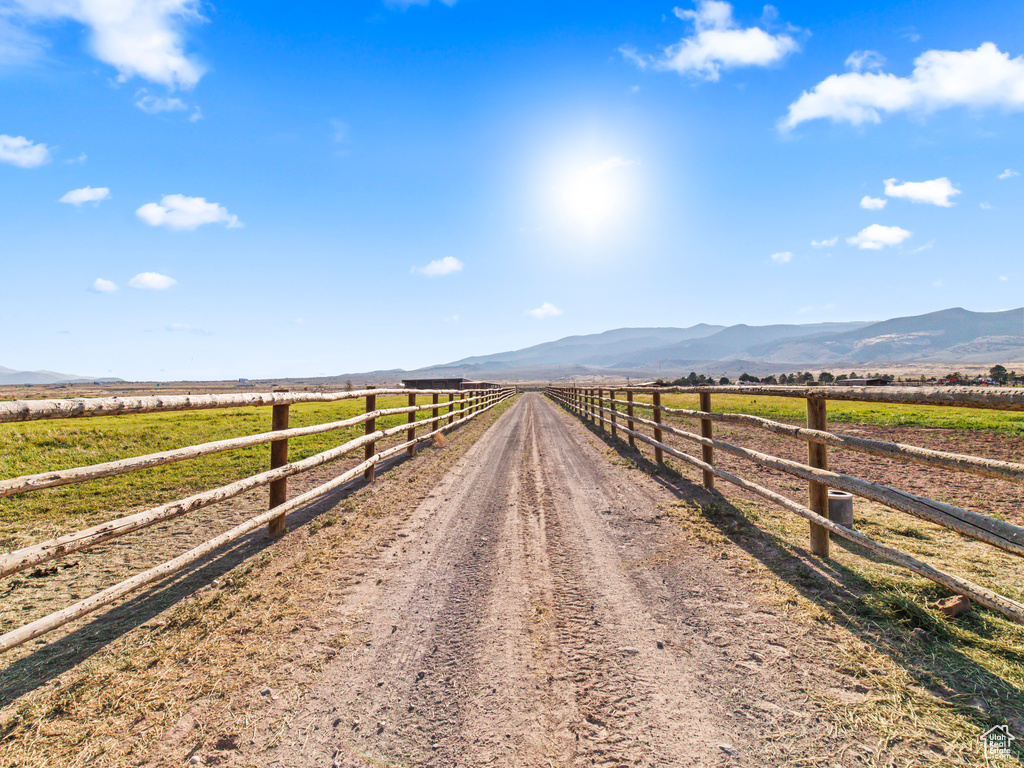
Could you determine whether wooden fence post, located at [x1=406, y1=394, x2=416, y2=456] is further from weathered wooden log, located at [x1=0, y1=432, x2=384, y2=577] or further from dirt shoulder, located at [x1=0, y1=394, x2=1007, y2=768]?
weathered wooden log, located at [x1=0, y1=432, x2=384, y2=577]

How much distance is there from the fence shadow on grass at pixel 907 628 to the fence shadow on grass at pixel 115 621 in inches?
182

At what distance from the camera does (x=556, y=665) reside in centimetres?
247

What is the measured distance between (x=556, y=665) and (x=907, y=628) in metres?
2.23

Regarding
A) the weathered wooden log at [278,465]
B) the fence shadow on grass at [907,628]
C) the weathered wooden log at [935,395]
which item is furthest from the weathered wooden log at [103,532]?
the weathered wooden log at [935,395]

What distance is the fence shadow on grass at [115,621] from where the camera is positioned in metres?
2.43

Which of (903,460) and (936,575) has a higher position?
(903,460)

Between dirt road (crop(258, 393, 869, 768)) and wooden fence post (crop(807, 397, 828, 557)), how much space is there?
94 cm

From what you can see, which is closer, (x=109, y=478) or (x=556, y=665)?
(x=556, y=665)

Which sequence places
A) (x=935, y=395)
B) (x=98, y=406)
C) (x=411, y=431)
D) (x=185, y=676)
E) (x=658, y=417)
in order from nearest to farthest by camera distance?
(x=185, y=676) < (x=98, y=406) < (x=935, y=395) < (x=658, y=417) < (x=411, y=431)

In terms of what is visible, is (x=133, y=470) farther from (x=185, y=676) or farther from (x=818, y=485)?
(x=818, y=485)

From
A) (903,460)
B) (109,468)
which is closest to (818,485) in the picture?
(903,460)

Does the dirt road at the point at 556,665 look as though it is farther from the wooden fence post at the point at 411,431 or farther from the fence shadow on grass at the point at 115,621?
the wooden fence post at the point at 411,431

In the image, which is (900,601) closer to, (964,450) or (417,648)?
(417,648)

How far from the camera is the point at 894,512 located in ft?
17.5
